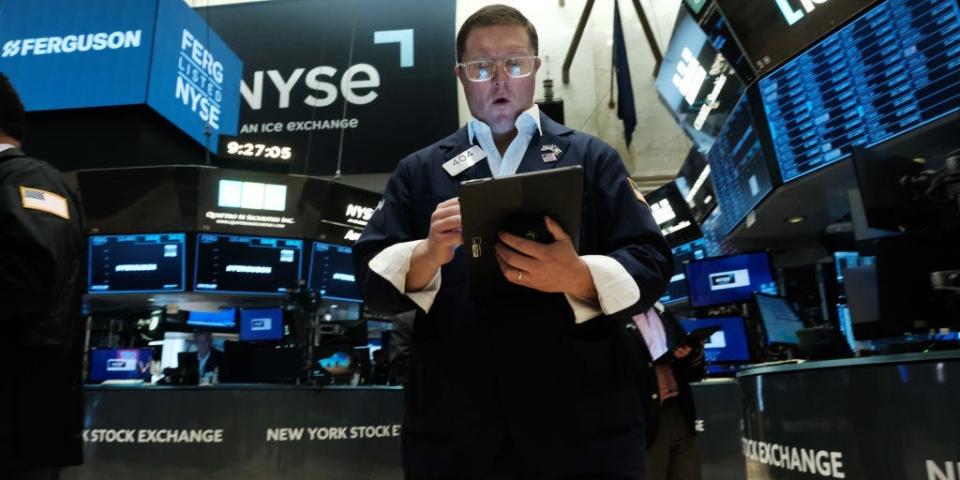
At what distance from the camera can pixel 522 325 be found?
1190 mm

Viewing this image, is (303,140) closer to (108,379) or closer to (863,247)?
(108,379)

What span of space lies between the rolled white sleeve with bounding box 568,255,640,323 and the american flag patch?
143cm

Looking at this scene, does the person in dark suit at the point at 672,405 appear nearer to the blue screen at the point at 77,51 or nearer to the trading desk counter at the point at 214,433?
the trading desk counter at the point at 214,433

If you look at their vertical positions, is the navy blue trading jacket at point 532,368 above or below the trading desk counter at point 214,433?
above

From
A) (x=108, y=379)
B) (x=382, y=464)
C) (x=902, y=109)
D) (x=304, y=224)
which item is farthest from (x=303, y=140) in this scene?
(x=902, y=109)

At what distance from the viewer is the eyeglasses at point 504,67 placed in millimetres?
1386

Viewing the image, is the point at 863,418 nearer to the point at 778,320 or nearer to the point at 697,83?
the point at 778,320

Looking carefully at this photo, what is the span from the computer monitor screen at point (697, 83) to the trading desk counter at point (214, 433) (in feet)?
13.7

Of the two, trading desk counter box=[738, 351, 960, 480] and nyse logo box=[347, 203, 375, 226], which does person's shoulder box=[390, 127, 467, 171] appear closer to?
trading desk counter box=[738, 351, 960, 480]

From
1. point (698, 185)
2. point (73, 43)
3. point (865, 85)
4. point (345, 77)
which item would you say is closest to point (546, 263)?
point (865, 85)

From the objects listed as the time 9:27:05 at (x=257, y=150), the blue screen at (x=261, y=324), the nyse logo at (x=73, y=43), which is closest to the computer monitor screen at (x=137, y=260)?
the time 9:27:05 at (x=257, y=150)

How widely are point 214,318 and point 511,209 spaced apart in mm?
→ 8981

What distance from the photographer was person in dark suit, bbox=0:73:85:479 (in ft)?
5.22

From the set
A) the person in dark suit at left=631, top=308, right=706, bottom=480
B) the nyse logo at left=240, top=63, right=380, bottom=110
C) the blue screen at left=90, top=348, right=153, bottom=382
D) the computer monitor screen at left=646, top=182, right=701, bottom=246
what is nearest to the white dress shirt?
the person in dark suit at left=631, top=308, right=706, bottom=480
